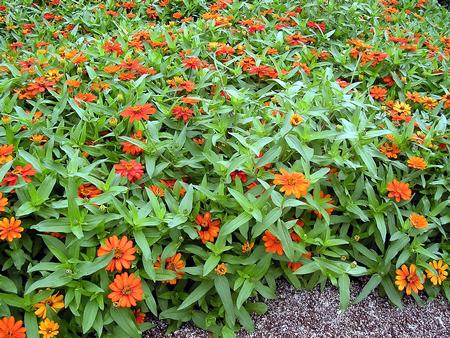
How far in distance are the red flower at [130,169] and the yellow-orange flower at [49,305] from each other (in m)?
0.49

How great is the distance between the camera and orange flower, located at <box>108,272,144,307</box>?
153 cm

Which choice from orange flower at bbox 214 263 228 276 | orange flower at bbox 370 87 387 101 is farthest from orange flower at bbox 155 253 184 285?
orange flower at bbox 370 87 387 101

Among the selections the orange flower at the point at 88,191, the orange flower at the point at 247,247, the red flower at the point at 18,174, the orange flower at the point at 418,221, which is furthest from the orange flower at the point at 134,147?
the orange flower at the point at 418,221

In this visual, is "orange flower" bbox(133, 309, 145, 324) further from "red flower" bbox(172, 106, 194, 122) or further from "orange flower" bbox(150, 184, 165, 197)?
"red flower" bbox(172, 106, 194, 122)

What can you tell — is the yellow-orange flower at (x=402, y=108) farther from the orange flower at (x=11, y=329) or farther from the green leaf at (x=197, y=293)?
the orange flower at (x=11, y=329)

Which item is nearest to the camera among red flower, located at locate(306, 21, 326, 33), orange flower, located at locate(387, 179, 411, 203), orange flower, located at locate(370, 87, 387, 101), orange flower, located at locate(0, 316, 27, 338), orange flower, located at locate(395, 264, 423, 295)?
orange flower, located at locate(0, 316, 27, 338)

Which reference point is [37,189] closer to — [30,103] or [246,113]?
[30,103]

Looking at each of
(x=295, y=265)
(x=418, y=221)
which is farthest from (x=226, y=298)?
(x=418, y=221)

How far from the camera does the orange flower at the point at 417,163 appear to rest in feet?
6.55

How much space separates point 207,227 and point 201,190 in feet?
0.45

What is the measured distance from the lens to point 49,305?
5.19 ft

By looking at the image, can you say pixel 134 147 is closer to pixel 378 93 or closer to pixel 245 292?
pixel 245 292

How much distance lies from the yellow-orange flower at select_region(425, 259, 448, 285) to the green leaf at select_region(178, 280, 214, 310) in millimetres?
826

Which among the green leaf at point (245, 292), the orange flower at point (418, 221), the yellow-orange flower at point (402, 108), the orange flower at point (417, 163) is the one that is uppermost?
the orange flower at point (417, 163)
